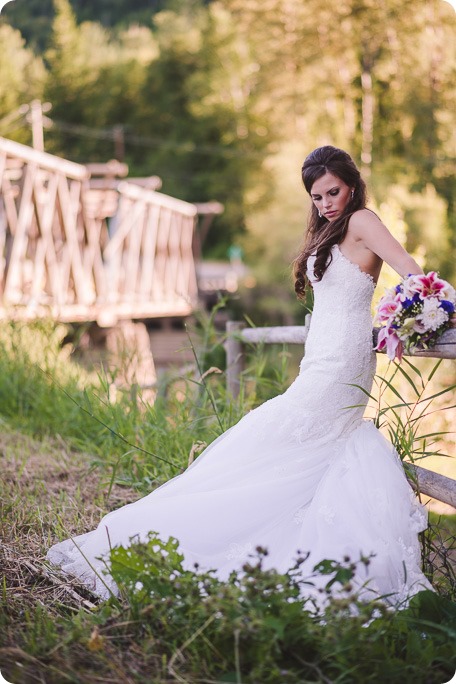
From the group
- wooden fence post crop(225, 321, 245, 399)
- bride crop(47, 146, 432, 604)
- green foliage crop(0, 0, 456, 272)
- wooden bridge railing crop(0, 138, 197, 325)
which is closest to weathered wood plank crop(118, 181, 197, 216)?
wooden bridge railing crop(0, 138, 197, 325)

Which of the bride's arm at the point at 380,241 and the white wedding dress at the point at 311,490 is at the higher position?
the bride's arm at the point at 380,241

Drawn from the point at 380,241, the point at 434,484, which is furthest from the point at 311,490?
the point at 380,241

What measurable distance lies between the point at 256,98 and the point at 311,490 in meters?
28.6

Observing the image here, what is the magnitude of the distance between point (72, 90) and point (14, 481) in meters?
29.8

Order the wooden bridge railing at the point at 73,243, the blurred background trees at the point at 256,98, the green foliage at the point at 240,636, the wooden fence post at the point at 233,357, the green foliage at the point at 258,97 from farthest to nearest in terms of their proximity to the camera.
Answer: the green foliage at the point at 258,97 → the blurred background trees at the point at 256,98 → the wooden bridge railing at the point at 73,243 → the wooden fence post at the point at 233,357 → the green foliage at the point at 240,636

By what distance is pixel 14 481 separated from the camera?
13.2 feet

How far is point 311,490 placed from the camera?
274 centimetres

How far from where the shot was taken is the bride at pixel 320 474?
252 centimetres

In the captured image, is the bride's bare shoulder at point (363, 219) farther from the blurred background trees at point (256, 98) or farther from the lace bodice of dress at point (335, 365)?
the blurred background trees at point (256, 98)

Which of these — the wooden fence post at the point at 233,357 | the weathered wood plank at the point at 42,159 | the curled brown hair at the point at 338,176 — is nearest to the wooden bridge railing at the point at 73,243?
the weathered wood plank at the point at 42,159

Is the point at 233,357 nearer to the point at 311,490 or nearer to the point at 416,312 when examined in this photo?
the point at 311,490

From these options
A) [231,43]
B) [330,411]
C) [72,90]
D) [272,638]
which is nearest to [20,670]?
A: [272,638]

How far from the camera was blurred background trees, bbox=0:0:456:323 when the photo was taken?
2284 cm

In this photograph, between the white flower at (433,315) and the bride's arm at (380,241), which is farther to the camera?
the bride's arm at (380,241)
